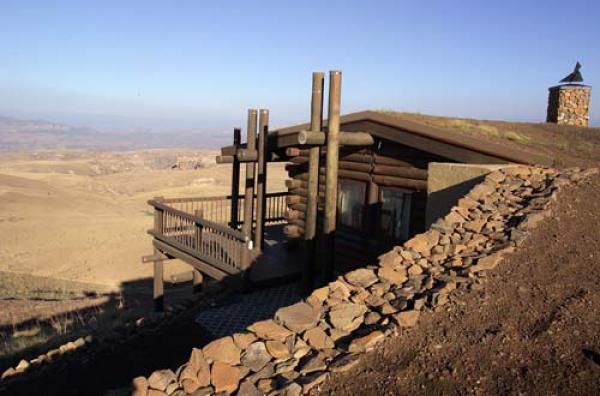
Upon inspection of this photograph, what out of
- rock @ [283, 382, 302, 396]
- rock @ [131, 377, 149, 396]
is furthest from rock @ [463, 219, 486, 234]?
rock @ [131, 377, 149, 396]

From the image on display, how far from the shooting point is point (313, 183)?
358 inches

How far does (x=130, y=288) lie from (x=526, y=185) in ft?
47.2

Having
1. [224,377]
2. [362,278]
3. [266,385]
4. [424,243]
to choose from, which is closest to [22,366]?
[224,377]

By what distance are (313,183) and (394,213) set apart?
7.10ft

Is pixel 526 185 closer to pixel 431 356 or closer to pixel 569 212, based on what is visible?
pixel 569 212

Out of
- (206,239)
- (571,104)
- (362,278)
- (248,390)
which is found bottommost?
(206,239)

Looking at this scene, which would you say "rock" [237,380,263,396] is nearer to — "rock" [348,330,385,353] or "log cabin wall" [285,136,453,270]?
"rock" [348,330,385,353]

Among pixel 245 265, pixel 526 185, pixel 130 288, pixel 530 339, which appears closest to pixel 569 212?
pixel 526 185

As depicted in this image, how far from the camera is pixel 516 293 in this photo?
5.24m

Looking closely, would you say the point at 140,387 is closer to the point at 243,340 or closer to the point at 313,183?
the point at 243,340

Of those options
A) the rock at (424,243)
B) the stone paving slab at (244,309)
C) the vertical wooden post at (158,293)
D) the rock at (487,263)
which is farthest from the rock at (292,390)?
the vertical wooden post at (158,293)

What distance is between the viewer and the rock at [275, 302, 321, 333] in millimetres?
5000

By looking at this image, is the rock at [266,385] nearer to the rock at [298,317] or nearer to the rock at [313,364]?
the rock at [313,364]

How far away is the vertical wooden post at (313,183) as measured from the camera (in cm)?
885
